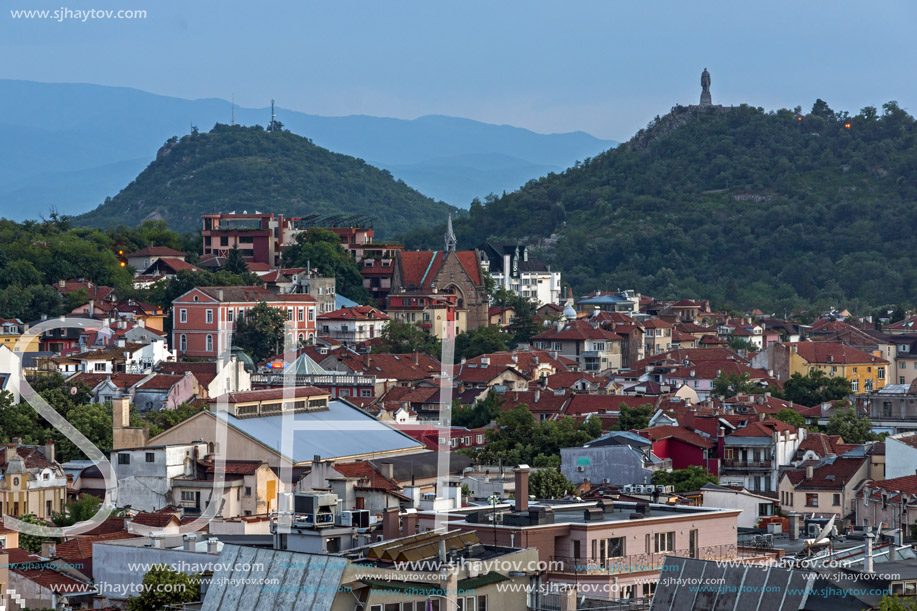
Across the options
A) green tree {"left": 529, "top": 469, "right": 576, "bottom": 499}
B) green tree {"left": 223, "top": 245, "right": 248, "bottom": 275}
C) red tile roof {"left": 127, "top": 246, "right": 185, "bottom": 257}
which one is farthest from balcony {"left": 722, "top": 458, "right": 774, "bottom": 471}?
red tile roof {"left": 127, "top": 246, "right": 185, "bottom": 257}

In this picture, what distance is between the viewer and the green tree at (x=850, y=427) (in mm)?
45156

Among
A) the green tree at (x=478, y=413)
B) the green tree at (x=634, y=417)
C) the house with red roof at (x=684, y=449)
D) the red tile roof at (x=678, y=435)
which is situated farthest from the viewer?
the green tree at (x=478, y=413)

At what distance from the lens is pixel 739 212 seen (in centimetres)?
13388

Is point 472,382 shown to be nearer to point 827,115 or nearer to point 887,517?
point 887,517

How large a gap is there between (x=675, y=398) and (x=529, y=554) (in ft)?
111

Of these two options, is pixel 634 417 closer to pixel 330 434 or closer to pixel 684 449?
pixel 684 449

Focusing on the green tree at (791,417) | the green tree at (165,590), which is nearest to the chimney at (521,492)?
the green tree at (165,590)

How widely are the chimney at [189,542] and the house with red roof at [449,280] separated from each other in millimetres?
59258

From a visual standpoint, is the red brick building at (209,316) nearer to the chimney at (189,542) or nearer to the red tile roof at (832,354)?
the red tile roof at (832,354)

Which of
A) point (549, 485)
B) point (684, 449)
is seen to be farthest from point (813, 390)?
point (549, 485)

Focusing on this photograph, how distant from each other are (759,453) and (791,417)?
8089mm

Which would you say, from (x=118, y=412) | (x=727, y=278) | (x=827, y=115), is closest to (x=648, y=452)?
(x=118, y=412)

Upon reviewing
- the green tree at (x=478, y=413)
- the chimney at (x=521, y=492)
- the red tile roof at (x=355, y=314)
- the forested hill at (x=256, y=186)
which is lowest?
the green tree at (x=478, y=413)

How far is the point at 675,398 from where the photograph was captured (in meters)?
51.5
